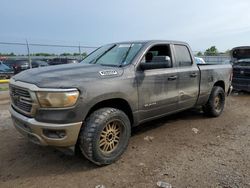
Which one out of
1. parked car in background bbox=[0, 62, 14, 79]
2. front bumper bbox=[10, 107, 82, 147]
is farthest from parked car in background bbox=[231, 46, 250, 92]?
parked car in background bbox=[0, 62, 14, 79]

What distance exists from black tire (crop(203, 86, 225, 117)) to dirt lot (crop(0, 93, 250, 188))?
0.77 meters

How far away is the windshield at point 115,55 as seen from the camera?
437 cm

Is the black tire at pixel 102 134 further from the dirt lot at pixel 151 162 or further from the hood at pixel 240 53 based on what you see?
the hood at pixel 240 53

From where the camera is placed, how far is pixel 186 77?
16.9ft

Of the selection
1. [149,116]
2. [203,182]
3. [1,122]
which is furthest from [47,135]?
[1,122]

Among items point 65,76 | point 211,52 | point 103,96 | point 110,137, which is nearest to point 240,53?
point 110,137

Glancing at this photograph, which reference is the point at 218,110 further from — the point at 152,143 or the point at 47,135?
the point at 47,135

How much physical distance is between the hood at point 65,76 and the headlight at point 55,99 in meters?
0.10

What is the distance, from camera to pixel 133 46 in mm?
4641

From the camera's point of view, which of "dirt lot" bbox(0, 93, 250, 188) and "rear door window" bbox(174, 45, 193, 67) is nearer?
"dirt lot" bbox(0, 93, 250, 188)

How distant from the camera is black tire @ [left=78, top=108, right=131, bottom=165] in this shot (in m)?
3.50

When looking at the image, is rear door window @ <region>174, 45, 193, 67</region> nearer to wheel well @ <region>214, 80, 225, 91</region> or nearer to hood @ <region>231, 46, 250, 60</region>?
wheel well @ <region>214, 80, 225, 91</region>

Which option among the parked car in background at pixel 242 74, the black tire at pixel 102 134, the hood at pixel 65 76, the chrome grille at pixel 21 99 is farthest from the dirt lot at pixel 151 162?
the parked car in background at pixel 242 74

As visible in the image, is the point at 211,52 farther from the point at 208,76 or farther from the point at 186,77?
the point at 186,77
